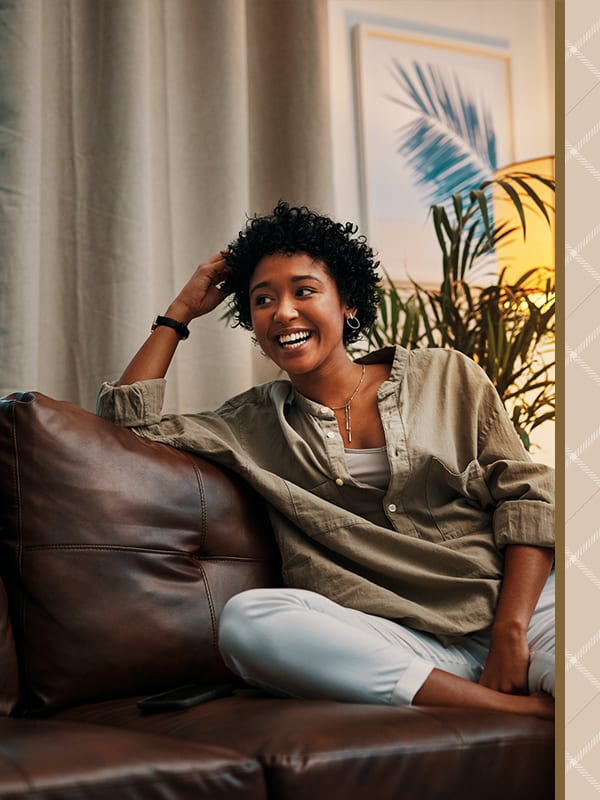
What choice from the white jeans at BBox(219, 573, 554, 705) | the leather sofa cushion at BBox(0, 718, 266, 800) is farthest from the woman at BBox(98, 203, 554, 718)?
the leather sofa cushion at BBox(0, 718, 266, 800)

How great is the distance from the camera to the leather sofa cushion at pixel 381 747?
0.96 metres

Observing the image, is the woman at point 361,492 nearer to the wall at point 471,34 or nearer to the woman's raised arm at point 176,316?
the woman's raised arm at point 176,316

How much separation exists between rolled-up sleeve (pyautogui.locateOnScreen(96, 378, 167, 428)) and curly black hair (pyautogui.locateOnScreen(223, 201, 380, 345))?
312mm

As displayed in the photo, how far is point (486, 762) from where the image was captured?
41.1 inches

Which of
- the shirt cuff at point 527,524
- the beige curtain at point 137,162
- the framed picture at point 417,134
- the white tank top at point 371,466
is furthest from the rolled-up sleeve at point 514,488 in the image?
the framed picture at point 417,134

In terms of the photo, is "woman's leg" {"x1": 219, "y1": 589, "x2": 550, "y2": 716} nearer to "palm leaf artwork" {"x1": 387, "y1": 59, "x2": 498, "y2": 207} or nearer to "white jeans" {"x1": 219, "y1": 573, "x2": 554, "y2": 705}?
"white jeans" {"x1": 219, "y1": 573, "x2": 554, "y2": 705}

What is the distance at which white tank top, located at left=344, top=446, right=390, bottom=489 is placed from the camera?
1.60 m

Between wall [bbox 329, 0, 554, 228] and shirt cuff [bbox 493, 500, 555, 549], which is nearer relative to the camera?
shirt cuff [bbox 493, 500, 555, 549]

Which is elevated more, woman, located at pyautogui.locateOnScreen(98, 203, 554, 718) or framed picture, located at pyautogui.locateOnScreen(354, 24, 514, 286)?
framed picture, located at pyautogui.locateOnScreen(354, 24, 514, 286)

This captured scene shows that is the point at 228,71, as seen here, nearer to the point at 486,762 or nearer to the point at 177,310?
the point at 177,310

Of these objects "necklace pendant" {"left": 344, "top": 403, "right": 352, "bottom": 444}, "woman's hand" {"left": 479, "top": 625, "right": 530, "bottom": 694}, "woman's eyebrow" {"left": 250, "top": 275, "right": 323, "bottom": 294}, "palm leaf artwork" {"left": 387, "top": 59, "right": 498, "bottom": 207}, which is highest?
"palm leaf artwork" {"left": 387, "top": 59, "right": 498, "bottom": 207}

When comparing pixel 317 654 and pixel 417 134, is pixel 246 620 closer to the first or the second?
pixel 317 654
